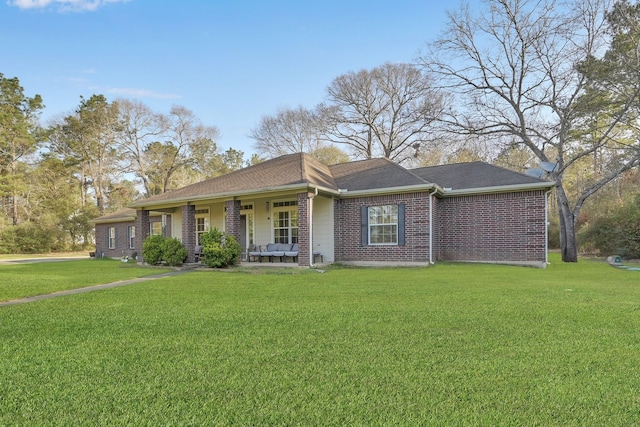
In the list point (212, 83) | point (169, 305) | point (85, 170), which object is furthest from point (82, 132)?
point (169, 305)

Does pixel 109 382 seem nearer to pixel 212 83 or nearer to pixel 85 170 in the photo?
pixel 212 83

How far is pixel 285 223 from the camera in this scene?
580 inches

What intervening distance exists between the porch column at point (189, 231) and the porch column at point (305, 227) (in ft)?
16.3

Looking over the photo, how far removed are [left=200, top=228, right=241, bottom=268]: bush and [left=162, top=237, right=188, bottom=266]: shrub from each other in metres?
1.63

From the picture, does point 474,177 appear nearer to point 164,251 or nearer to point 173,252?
point 173,252

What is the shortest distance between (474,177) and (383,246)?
4.48 metres

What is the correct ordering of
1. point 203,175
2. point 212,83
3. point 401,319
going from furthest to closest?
point 203,175 < point 212,83 < point 401,319

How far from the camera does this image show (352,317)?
4.80 meters

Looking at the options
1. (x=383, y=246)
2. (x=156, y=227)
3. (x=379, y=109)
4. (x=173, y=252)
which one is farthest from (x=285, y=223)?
(x=379, y=109)

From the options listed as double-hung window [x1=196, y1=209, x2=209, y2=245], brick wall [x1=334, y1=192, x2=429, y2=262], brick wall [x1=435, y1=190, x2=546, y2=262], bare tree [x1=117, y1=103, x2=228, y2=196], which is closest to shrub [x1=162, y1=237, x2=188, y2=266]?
Result: double-hung window [x1=196, y1=209, x2=209, y2=245]

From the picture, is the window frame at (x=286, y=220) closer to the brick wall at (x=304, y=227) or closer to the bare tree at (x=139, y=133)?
the brick wall at (x=304, y=227)

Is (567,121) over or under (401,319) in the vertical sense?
over

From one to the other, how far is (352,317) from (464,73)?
685 inches

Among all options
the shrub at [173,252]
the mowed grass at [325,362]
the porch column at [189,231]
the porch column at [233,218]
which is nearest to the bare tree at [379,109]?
the porch column at [233,218]
